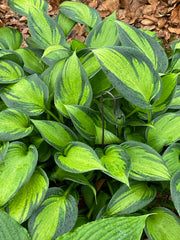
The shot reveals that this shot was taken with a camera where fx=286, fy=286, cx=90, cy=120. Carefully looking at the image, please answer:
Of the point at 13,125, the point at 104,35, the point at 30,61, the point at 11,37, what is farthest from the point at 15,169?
the point at 11,37

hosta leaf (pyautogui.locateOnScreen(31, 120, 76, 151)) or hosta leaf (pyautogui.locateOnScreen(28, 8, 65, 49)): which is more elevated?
hosta leaf (pyautogui.locateOnScreen(28, 8, 65, 49))

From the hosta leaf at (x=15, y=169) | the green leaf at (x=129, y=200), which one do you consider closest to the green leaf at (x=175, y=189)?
the green leaf at (x=129, y=200)

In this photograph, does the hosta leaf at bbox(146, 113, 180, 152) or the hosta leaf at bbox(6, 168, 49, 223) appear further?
the hosta leaf at bbox(146, 113, 180, 152)

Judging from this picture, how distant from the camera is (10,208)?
3.29 ft

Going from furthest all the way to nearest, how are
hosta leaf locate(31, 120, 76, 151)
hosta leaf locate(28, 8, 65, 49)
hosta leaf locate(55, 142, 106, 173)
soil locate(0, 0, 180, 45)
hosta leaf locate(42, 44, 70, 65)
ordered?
1. soil locate(0, 0, 180, 45)
2. hosta leaf locate(28, 8, 65, 49)
3. hosta leaf locate(42, 44, 70, 65)
4. hosta leaf locate(31, 120, 76, 151)
5. hosta leaf locate(55, 142, 106, 173)

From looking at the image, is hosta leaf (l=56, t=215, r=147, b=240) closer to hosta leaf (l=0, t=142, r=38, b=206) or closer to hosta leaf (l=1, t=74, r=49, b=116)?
hosta leaf (l=0, t=142, r=38, b=206)

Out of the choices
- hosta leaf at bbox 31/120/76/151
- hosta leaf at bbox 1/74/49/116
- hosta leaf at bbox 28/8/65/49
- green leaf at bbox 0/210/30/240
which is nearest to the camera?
green leaf at bbox 0/210/30/240

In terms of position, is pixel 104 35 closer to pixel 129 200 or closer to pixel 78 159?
pixel 78 159

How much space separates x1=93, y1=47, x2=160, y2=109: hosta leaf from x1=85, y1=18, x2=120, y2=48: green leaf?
1.20ft

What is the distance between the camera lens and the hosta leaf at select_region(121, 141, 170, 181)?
3.29ft

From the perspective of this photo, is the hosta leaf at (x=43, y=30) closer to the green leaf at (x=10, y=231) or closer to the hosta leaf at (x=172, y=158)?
the hosta leaf at (x=172, y=158)

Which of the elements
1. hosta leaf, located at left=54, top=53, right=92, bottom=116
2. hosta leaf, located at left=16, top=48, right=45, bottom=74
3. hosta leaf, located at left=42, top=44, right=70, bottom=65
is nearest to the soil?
hosta leaf, located at left=16, top=48, right=45, bottom=74

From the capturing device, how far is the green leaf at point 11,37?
1.60 m

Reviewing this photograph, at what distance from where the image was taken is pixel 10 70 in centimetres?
131
